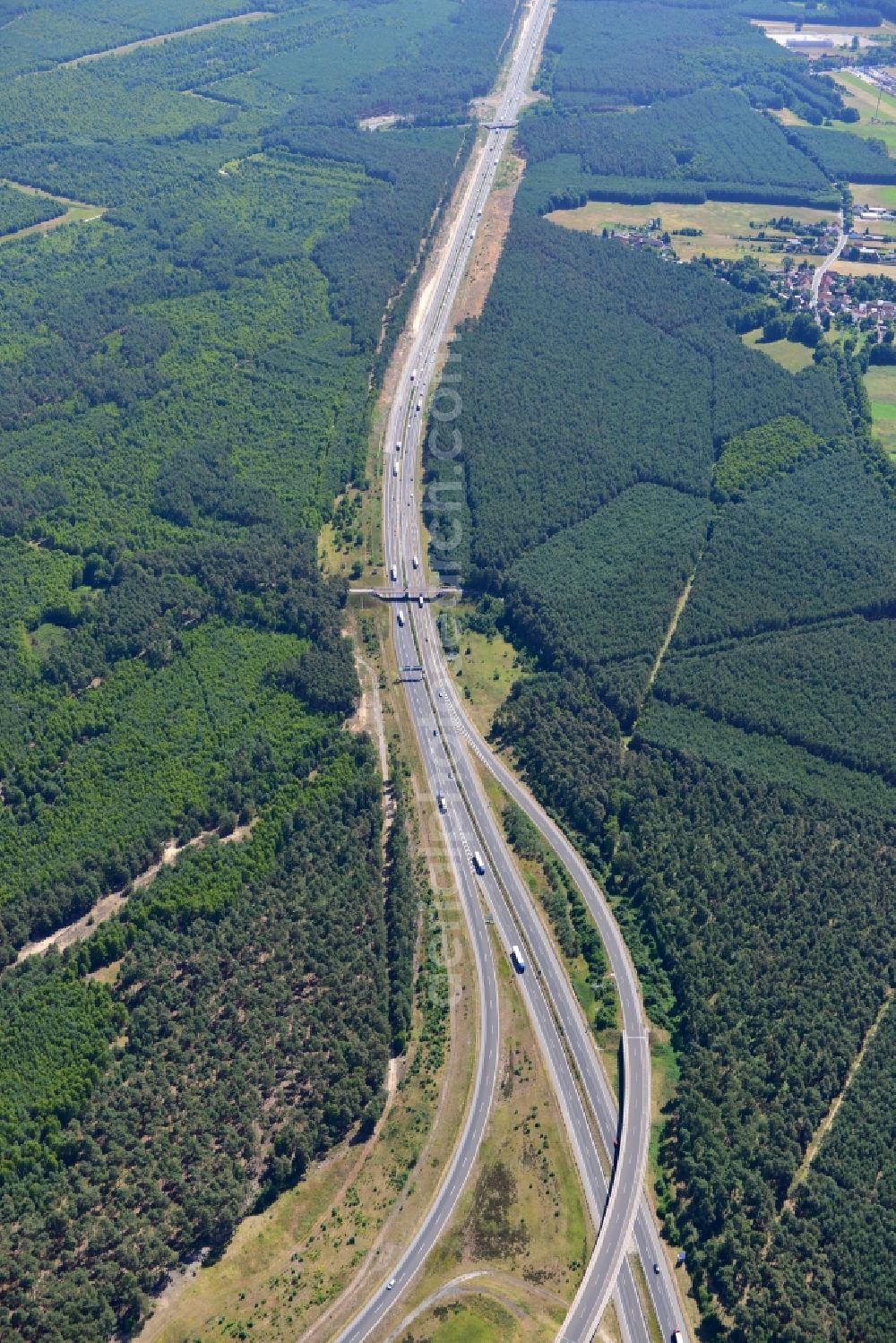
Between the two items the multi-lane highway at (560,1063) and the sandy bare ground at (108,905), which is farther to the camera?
the sandy bare ground at (108,905)

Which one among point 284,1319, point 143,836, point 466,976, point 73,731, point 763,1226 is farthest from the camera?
point 73,731

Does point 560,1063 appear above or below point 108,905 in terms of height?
above

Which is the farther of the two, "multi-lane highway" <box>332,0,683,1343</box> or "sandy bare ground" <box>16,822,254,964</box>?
"sandy bare ground" <box>16,822,254,964</box>

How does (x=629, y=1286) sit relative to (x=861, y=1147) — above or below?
below

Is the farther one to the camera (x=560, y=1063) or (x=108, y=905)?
(x=108, y=905)

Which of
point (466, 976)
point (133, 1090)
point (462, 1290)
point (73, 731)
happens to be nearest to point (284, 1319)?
point (462, 1290)

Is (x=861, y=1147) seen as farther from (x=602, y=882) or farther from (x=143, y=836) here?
(x=143, y=836)

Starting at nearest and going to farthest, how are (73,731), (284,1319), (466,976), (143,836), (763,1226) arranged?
(284,1319) → (763,1226) → (466,976) → (143,836) → (73,731)

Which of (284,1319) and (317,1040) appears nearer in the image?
(284,1319)
